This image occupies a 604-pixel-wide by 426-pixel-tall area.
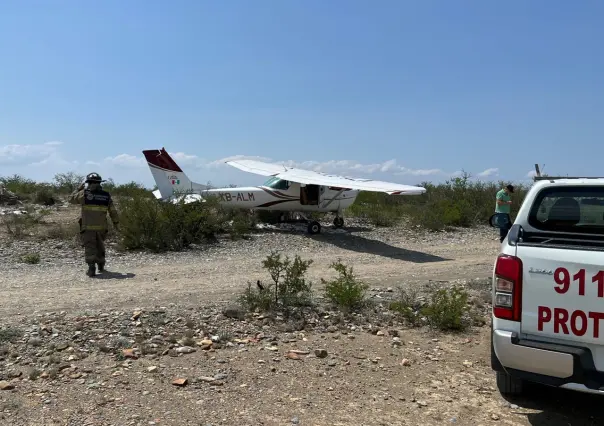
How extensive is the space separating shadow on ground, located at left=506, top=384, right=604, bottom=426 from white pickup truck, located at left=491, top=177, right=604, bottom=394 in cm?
74

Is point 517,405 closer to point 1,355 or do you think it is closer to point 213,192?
point 1,355

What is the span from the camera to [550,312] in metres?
3.61

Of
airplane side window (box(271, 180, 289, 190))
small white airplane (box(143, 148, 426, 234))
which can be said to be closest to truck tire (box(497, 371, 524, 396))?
small white airplane (box(143, 148, 426, 234))

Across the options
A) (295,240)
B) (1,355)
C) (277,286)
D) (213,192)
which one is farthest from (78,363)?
(213,192)

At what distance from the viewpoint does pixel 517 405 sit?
14.6 feet

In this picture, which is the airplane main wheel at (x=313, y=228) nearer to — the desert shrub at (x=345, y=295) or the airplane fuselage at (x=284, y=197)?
the airplane fuselage at (x=284, y=197)

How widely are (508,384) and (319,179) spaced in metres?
13.2

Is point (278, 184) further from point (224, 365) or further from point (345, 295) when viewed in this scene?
point (224, 365)

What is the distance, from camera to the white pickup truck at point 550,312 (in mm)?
3473

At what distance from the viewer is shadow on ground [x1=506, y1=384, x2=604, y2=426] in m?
4.18

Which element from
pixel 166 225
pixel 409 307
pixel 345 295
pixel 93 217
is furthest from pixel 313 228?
pixel 409 307

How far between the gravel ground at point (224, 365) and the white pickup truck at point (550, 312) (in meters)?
0.80

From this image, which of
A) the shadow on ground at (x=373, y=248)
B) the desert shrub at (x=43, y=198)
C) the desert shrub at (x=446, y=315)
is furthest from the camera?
the desert shrub at (x=43, y=198)

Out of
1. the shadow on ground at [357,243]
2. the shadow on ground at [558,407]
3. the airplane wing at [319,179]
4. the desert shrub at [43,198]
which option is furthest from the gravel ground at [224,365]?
the desert shrub at [43,198]
